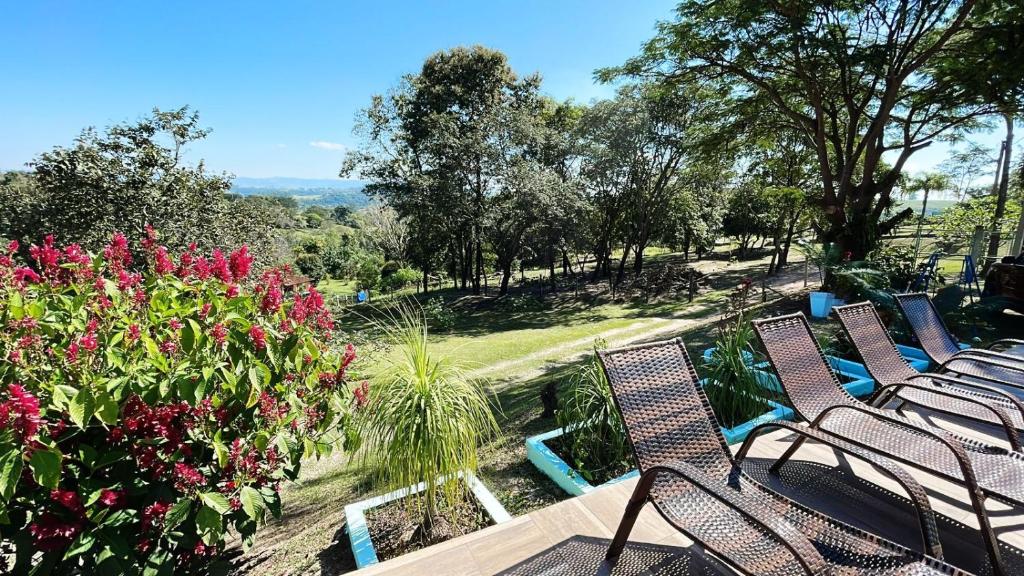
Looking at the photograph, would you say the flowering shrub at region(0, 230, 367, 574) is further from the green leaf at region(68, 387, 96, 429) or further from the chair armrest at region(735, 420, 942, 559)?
the chair armrest at region(735, 420, 942, 559)

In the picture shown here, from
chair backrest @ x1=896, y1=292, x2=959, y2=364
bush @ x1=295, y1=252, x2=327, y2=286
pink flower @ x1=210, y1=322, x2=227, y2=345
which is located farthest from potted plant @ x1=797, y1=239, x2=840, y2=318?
bush @ x1=295, y1=252, x2=327, y2=286

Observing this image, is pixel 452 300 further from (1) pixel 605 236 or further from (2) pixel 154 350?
(2) pixel 154 350

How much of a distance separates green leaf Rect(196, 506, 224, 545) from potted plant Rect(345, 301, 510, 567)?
0.70 metres

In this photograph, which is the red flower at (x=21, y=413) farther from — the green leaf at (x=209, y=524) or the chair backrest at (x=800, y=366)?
the chair backrest at (x=800, y=366)

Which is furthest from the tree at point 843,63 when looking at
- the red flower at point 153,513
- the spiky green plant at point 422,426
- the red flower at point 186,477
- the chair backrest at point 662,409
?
the red flower at point 153,513

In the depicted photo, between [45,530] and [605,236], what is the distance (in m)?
18.3

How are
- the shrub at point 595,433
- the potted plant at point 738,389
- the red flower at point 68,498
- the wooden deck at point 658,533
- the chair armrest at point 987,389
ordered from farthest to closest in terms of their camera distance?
the potted plant at point 738,389, the shrub at point 595,433, the chair armrest at point 987,389, the wooden deck at point 658,533, the red flower at point 68,498

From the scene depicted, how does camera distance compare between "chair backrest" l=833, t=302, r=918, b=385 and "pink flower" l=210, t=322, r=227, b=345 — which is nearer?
"pink flower" l=210, t=322, r=227, b=345

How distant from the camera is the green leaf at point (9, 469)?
1322 millimetres

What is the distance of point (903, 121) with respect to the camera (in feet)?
33.4

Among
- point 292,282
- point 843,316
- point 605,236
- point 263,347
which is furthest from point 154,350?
point 605,236

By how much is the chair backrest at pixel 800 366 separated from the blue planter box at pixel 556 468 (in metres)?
1.00

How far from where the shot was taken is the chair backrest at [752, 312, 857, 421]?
7.82 ft

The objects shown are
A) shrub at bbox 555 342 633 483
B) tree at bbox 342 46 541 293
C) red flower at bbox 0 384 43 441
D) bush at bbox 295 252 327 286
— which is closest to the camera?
red flower at bbox 0 384 43 441
